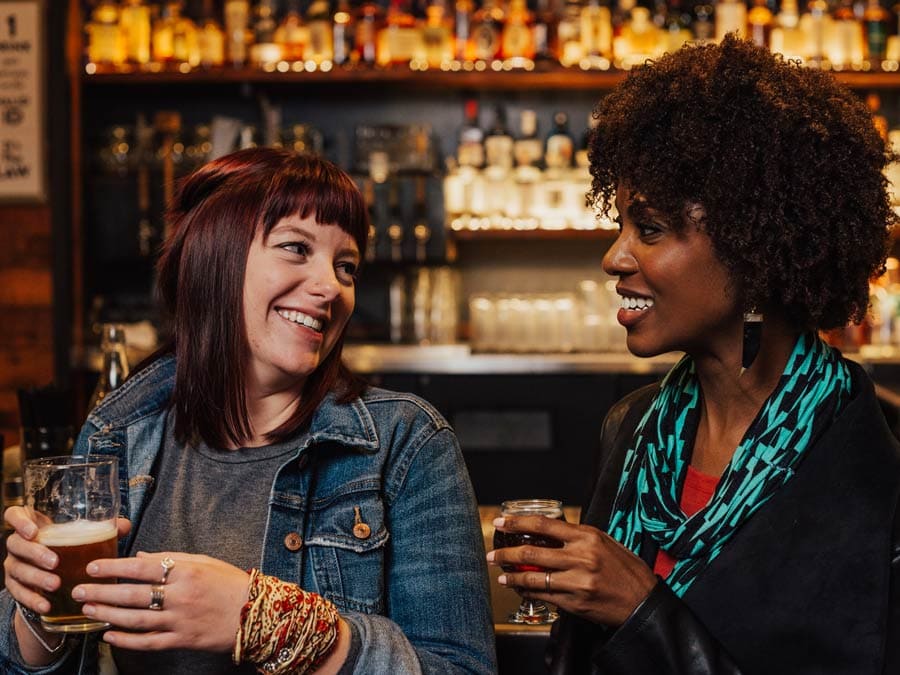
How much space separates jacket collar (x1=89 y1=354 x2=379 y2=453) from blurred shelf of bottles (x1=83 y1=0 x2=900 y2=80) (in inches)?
116

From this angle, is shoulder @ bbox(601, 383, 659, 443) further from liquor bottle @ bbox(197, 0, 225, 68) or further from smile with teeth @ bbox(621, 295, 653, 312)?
liquor bottle @ bbox(197, 0, 225, 68)

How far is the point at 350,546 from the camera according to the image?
1.31 metres

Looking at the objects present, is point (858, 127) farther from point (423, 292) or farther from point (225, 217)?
point (423, 292)

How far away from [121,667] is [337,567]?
0.29m

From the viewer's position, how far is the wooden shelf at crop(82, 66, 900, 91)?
4.23m

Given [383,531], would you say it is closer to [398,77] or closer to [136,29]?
[398,77]

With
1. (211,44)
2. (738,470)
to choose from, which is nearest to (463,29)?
(211,44)

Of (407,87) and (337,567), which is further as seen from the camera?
(407,87)

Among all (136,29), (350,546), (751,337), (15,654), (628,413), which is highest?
(136,29)

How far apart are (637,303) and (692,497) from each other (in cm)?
28

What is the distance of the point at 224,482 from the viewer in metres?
1.41

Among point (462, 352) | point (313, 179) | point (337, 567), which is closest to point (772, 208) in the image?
point (313, 179)

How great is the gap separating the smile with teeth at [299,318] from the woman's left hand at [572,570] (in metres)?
0.38

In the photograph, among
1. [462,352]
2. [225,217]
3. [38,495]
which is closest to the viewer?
[38,495]
